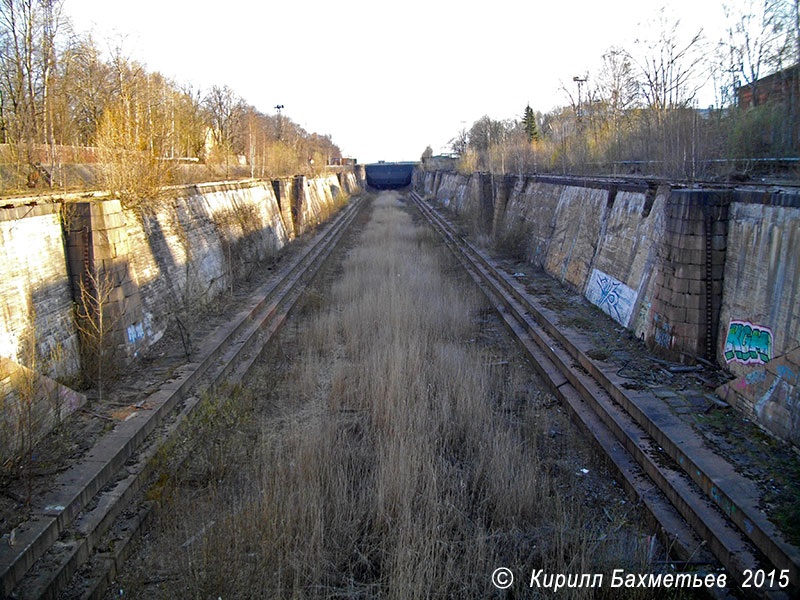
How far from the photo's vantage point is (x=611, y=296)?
29.6 ft

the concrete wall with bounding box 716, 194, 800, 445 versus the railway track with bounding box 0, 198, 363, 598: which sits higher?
the concrete wall with bounding box 716, 194, 800, 445

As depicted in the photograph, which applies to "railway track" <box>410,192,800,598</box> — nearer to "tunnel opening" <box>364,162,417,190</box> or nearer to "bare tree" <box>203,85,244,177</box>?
"bare tree" <box>203,85,244,177</box>

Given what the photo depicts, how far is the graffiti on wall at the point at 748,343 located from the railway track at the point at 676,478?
102 centimetres

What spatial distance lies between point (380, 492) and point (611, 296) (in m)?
6.01

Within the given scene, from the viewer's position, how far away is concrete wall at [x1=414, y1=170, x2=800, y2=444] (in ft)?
16.7

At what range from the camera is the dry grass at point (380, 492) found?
12.2 ft

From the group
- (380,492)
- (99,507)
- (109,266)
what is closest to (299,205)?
(109,266)

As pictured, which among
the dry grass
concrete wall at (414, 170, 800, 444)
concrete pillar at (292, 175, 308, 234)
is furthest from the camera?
concrete pillar at (292, 175, 308, 234)

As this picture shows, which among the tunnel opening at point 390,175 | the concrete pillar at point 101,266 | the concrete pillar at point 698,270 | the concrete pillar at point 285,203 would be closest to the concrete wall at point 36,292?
the concrete pillar at point 101,266

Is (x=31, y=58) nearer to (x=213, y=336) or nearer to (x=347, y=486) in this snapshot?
(x=213, y=336)

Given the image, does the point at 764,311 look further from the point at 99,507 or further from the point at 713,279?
the point at 99,507

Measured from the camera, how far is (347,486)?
15.2 ft

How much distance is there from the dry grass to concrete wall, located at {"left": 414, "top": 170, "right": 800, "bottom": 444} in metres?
1.69

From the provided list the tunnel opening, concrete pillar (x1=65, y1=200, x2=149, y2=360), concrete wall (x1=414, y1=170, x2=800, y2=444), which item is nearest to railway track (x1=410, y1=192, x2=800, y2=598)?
concrete wall (x1=414, y1=170, x2=800, y2=444)
